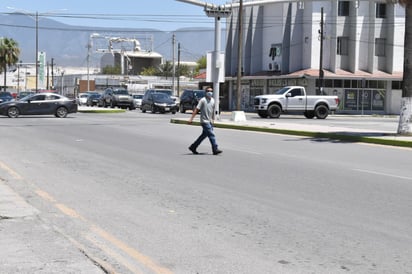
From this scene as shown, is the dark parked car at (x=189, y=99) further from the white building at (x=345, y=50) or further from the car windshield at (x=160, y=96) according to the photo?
the white building at (x=345, y=50)

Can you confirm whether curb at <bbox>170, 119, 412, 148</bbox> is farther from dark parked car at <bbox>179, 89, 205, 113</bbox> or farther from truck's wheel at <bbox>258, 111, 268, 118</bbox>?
dark parked car at <bbox>179, 89, 205, 113</bbox>

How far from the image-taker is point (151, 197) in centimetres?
988

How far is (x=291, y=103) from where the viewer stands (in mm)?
41062

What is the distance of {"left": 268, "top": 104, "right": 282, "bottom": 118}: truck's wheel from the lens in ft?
134

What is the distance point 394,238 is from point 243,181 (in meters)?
4.76

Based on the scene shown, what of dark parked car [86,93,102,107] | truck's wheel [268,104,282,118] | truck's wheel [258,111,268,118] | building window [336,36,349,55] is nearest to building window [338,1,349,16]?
building window [336,36,349,55]

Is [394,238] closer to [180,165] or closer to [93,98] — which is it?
[180,165]

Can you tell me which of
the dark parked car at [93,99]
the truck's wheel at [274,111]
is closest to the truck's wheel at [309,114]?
the truck's wheel at [274,111]

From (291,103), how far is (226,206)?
106 ft

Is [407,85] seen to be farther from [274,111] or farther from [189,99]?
[189,99]

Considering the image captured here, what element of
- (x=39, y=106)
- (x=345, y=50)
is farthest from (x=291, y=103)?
(x=345, y=50)

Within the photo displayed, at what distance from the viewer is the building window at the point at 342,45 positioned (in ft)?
183

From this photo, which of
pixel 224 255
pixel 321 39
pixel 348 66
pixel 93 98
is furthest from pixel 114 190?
pixel 93 98

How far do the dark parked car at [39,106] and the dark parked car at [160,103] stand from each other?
33.3 ft
